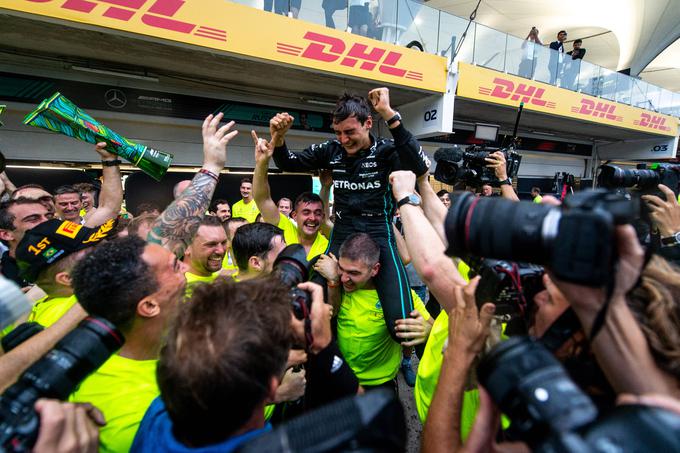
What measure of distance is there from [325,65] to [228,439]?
17.7 feet

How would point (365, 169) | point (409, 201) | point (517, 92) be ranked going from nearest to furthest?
point (409, 201) < point (365, 169) < point (517, 92)

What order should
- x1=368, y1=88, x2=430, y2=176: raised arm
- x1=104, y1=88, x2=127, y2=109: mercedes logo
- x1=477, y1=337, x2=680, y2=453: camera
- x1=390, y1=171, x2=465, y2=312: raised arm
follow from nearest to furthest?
x1=477, y1=337, x2=680, y2=453: camera
x1=390, y1=171, x2=465, y2=312: raised arm
x1=368, y1=88, x2=430, y2=176: raised arm
x1=104, y1=88, x2=127, y2=109: mercedes logo

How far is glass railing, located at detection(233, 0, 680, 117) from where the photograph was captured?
17.2 ft

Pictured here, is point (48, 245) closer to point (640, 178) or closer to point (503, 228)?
point (503, 228)

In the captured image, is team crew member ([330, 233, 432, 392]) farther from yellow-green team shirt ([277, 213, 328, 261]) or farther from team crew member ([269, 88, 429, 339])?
yellow-green team shirt ([277, 213, 328, 261])

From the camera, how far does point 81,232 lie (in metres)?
1.82

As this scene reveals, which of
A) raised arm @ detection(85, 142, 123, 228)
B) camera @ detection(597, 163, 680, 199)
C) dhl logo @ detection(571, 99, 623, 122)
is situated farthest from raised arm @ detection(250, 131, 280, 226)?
dhl logo @ detection(571, 99, 623, 122)

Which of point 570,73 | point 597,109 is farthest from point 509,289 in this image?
point 597,109

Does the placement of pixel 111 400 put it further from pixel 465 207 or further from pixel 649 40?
pixel 649 40

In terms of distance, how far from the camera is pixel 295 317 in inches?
44.1

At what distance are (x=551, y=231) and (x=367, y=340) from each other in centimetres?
160

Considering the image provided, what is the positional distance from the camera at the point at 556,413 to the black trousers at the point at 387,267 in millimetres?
1400

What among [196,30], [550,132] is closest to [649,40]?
[550,132]

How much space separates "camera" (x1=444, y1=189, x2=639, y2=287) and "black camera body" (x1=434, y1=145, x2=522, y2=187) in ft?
5.98
